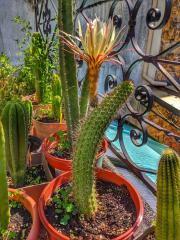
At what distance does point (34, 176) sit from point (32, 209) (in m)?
0.42

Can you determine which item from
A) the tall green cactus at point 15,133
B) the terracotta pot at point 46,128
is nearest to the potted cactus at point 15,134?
the tall green cactus at point 15,133

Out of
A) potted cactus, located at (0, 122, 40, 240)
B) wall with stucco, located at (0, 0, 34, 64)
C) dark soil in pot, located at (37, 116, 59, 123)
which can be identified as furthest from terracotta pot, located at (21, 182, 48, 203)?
wall with stucco, located at (0, 0, 34, 64)

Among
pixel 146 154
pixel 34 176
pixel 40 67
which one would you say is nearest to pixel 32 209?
pixel 34 176

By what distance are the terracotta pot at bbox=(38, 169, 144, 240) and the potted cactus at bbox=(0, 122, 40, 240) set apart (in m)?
0.05

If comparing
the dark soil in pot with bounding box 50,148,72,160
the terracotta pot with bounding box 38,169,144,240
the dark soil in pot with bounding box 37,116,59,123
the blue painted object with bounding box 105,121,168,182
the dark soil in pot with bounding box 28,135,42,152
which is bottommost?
the blue painted object with bounding box 105,121,168,182

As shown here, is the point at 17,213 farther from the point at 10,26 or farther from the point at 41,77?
the point at 10,26

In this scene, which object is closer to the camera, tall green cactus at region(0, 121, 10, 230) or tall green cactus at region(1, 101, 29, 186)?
tall green cactus at region(0, 121, 10, 230)

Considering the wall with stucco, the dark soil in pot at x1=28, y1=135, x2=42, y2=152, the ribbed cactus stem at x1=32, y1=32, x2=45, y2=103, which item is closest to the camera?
the dark soil in pot at x1=28, y1=135, x2=42, y2=152

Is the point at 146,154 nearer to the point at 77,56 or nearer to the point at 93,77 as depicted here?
the point at 77,56

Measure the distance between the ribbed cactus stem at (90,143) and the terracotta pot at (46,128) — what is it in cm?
86

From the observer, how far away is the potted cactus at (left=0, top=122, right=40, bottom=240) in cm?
104

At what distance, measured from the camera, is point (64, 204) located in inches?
46.5

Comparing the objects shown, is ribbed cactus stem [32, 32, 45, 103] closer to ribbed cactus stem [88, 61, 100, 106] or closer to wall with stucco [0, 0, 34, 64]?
ribbed cactus stem [88, 61, 100, 106]

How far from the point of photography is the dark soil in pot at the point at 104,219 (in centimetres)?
108
